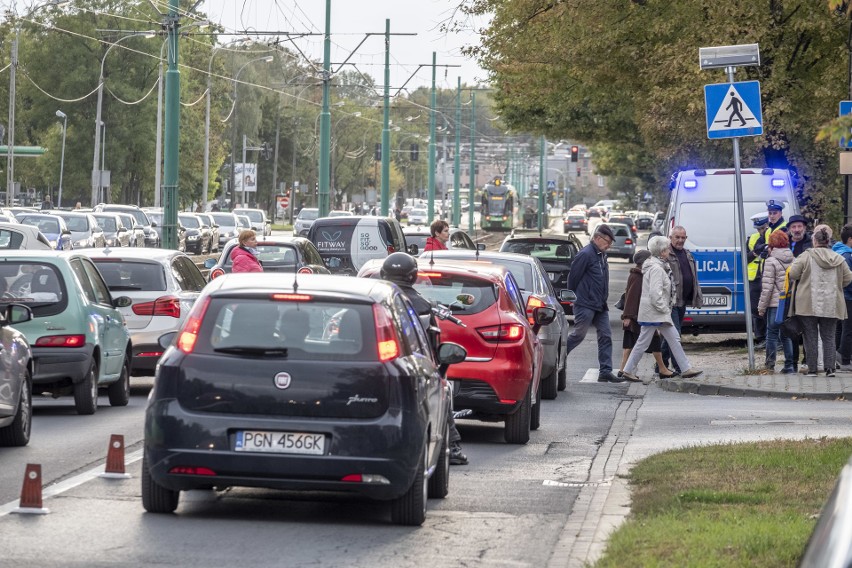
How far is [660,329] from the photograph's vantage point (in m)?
19.0

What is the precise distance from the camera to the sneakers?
1173 centimetres

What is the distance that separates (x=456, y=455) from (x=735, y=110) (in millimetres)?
7805

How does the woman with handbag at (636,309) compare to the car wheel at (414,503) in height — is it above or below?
above

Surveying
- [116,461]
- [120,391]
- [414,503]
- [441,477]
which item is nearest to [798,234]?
[120,391]

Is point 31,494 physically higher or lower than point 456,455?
higher

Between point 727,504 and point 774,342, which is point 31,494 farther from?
point 774,342

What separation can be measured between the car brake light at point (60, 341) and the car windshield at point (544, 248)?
15763 mm

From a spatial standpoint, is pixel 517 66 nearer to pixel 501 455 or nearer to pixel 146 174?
pixel 501 455

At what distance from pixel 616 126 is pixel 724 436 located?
4108 centimetres

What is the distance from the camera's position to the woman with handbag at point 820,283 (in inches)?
717

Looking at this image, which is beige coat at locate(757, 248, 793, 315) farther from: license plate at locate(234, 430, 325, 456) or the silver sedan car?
license plate at locate(234, 430, 325, 456)

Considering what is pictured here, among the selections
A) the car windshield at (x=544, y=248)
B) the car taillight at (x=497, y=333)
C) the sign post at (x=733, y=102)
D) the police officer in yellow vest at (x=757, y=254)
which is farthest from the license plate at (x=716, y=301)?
the car taillight at (x=497, y=333)

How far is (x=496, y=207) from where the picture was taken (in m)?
103

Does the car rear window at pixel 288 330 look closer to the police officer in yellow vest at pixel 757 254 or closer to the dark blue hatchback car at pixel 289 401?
the dark blue hatchback car at pixel 289 401
